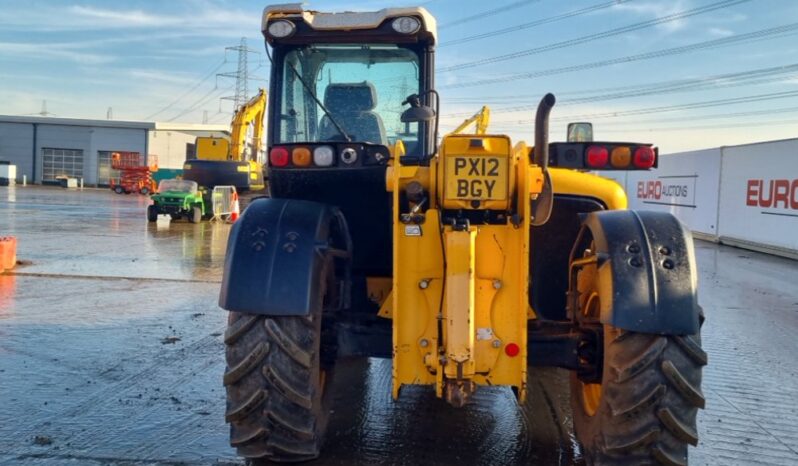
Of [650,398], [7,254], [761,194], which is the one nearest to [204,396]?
[650,398]

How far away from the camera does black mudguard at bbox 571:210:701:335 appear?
3201 millimetres

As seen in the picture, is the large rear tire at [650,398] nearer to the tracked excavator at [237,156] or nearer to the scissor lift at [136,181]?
the tracked excavator at [237,156]

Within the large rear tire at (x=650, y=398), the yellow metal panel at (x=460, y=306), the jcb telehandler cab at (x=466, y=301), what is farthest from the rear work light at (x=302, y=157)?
the large rear tire at (x=650, y=398)

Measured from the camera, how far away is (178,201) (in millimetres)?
22734

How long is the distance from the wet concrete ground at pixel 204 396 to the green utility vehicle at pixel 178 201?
1296cm

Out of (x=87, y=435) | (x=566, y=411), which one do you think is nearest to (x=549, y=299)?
(x=566, y=411)

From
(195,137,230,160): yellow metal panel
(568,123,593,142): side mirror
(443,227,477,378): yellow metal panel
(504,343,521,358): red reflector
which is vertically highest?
(195,137,230,160): yellow metal panel

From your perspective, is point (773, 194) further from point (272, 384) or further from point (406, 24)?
point (272, 384)

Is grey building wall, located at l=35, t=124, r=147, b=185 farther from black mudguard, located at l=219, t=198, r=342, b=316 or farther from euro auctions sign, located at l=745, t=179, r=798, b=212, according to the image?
black mudguard, located at l=219, t=198, r=342, b=316

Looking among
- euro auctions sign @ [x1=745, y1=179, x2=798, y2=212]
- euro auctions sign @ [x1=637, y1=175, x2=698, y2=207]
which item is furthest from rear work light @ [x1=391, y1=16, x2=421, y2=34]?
euro auctions sign @ [x1=637, y1=175, x2=698, y2=207]

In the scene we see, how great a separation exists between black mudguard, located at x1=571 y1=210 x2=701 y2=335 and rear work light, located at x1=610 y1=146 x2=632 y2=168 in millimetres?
464

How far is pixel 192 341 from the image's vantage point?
6922 mm

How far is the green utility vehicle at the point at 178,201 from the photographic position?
2272 centimetres

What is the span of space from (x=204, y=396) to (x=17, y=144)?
66512 millimetres
